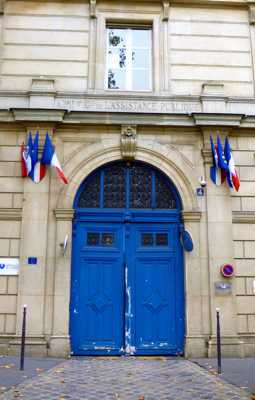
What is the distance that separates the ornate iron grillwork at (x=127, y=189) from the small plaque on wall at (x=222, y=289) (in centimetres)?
214

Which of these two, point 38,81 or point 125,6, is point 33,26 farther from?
point 125,6

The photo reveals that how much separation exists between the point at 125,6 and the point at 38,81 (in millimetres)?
3160

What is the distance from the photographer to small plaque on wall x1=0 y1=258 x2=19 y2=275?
33.8 ft

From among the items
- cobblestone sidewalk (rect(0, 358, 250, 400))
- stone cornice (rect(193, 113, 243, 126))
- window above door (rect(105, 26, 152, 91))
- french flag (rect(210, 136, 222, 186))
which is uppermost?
window above door (rect(105, 26, 152, 91))

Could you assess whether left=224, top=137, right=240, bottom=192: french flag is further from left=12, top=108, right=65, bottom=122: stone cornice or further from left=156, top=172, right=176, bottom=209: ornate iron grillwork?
left=12, top=108, right=65, bottom=122: stone cornice

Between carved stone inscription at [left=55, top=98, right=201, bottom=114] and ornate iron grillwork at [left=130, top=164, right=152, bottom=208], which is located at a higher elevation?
carved stone inscription at [left=55, top=98, right=201, bottom=114]

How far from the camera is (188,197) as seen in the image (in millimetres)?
10867

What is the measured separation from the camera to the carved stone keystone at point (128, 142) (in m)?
10.9

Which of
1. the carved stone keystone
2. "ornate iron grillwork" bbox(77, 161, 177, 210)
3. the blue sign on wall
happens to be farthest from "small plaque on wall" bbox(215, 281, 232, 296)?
the blue sign on wall

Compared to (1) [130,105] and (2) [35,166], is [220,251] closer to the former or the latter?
(1) [130,105]

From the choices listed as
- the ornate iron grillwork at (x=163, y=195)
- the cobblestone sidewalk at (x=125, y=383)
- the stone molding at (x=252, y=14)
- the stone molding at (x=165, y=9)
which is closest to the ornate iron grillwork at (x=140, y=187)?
the ornate iron grillwork at (x=163, y=195)

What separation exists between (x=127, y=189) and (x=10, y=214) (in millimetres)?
2840

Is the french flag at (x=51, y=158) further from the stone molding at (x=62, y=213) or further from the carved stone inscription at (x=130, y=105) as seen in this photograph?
the carved stone inscription at (x=130, y=105)

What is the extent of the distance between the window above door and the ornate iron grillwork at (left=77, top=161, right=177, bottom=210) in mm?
2193
